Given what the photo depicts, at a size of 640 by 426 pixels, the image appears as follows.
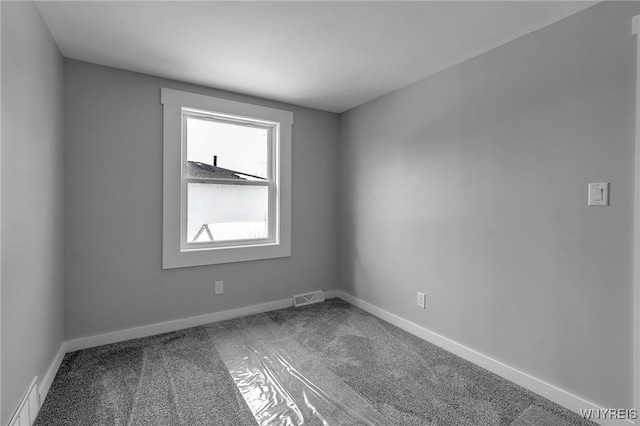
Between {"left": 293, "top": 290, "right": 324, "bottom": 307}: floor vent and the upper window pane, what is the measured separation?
4.73 feet

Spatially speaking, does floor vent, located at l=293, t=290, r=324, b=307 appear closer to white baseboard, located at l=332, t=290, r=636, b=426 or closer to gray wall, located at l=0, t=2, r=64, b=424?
white baseboard, located at l=332, t=290, r=636, b=426

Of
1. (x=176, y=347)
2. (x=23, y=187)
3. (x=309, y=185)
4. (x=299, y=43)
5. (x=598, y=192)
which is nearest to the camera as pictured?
(x=23, y=187)

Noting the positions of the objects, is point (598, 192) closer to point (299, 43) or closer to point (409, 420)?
point (409, 420)

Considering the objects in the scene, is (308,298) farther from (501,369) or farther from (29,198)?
(29,198)

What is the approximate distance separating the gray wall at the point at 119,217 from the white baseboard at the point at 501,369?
165cm

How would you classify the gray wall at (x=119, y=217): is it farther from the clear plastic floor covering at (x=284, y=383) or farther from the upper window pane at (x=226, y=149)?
the clear plastic floor covering at (x=284, y=383)

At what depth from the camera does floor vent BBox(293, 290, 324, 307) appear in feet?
11.8

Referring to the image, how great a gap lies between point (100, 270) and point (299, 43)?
2.44m

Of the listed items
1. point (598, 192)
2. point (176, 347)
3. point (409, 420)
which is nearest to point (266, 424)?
point (409, 420)

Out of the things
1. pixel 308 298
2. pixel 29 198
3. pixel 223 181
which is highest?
pixel 223 181

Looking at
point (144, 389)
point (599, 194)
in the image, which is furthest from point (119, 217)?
point (599, 194)

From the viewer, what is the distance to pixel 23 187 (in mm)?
1639

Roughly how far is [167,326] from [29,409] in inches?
48.7

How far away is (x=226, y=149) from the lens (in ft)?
10.8
